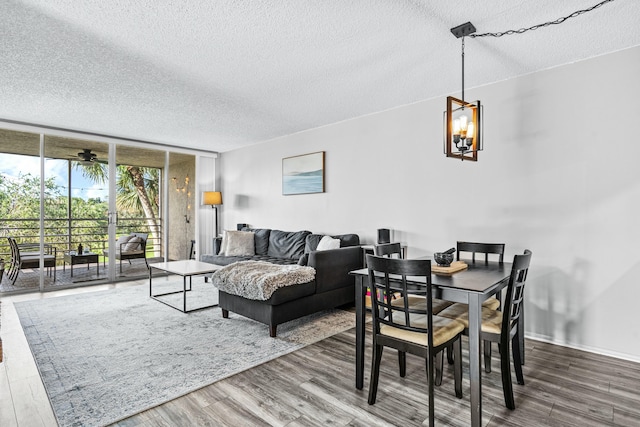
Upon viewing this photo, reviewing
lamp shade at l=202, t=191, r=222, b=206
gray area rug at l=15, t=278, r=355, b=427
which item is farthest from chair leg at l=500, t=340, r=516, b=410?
lamp shade at l=202, t=191, r=222, b=206

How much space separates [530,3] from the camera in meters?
2.24

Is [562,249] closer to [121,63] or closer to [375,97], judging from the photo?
[375,97]

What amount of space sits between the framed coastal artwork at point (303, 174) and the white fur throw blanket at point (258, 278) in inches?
77.4

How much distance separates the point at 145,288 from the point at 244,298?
259 cm

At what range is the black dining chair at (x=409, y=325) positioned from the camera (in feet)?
6.17

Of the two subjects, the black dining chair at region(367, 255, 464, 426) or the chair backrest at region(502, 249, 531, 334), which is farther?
the chair backrest at region(502, 249, 531, 334)

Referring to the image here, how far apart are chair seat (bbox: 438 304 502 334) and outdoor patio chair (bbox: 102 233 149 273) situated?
18.0ft

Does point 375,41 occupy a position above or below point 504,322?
above

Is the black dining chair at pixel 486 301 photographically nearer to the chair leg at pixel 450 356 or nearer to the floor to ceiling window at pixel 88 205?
the chair leg at pixel 450 356

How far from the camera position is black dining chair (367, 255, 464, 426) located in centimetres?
188

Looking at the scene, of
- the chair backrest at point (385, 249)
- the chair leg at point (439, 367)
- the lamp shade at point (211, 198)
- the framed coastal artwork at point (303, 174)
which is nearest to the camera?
the chair leg at point (439, 367)

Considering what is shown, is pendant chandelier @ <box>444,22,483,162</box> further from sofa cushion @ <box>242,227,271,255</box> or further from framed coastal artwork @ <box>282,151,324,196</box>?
A: sofa cushion @ <box>242,227,271,255</box>

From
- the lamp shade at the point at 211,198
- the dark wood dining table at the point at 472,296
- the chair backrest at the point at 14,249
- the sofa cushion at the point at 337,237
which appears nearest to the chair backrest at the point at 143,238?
the lamp shade at the point at 211,198

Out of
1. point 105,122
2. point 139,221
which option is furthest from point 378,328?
point 139,221
